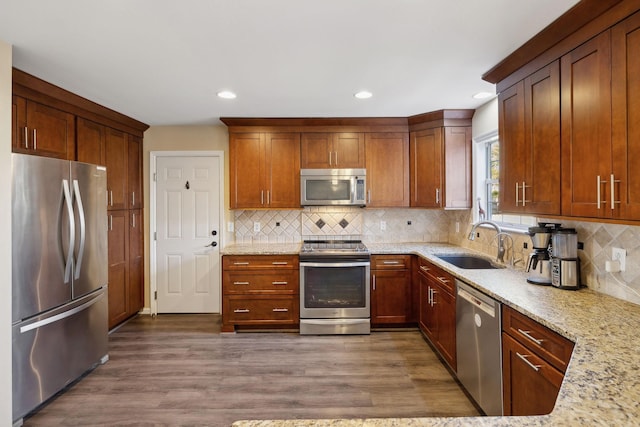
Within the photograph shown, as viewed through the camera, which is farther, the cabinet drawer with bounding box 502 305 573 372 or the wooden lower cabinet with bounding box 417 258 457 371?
the wooden lower cabinet with bounding box 417 258 457 371

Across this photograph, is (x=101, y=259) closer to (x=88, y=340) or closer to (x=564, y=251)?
(x=88, y=340)

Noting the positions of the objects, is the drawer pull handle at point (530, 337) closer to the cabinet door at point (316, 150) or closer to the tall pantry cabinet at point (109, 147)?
the cabinet door at point (316, 150)

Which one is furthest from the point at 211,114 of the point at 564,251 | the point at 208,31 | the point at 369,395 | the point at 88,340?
the point at 564,251

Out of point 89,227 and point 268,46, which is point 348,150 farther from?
point 89,227

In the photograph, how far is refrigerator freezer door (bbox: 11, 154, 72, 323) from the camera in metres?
2.01

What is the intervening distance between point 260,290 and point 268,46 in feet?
7.99

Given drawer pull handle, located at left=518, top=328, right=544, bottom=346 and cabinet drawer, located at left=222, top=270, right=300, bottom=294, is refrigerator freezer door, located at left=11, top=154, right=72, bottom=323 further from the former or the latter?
drawer pull handle, located at left=518, top=328, right=544, bottom=346

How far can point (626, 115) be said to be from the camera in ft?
4.59

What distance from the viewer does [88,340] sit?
262cm

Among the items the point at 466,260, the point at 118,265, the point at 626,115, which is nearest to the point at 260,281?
the point at 118,265

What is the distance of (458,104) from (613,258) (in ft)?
6.53

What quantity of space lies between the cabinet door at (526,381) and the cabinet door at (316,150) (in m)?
2.57

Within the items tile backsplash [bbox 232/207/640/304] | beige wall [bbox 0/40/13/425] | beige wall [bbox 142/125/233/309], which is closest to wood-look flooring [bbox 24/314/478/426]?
beige wall [bbox 0/40/13/425]

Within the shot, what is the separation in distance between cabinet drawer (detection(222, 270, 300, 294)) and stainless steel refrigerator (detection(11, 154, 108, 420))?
3.83 ft
